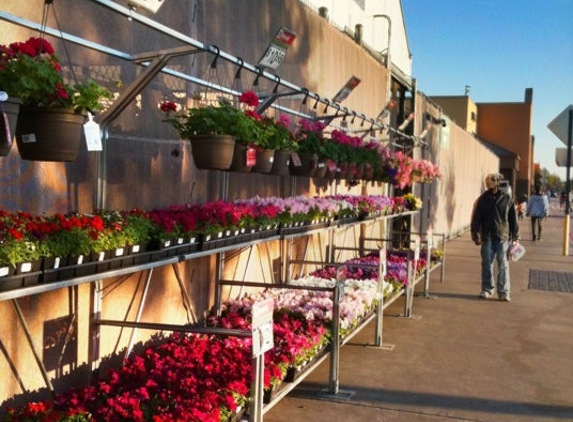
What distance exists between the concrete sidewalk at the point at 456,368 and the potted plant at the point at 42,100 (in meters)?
2.82

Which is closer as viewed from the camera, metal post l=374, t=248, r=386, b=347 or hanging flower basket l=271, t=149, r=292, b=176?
hanging flower basket l=271, t=149, r=292, b=176

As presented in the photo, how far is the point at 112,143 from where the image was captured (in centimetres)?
434

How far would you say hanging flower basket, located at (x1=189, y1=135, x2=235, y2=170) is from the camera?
4.35 meters

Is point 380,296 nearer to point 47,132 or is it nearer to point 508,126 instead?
point 47,132

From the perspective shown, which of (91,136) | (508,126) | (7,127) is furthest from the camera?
(508,126)

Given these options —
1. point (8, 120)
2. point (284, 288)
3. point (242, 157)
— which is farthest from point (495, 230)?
point (8, 120)

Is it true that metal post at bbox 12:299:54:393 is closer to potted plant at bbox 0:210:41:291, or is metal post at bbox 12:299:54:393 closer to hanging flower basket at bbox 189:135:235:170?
potted plant at bbox 0:210:41:291

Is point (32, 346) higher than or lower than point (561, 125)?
lower

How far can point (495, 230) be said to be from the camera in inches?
394

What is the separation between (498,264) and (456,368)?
4027 mm

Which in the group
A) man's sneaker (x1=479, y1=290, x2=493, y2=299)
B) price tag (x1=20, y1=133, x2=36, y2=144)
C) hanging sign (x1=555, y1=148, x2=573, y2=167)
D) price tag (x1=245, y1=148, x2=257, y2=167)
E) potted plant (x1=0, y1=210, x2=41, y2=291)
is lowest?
man's sneaker (x1=479, y1=290, x2=493, y2=299)

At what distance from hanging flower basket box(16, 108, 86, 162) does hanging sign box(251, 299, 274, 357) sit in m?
1.12

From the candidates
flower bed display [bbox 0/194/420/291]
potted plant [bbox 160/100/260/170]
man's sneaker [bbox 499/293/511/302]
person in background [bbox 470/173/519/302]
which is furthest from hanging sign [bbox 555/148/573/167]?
potted plant [bbox 160/100/260/170]

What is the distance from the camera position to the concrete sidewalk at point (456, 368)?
17.0ft
